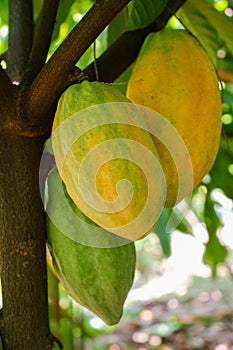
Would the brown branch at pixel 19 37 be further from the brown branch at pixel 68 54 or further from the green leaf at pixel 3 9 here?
the green leaf at pixel 3 9

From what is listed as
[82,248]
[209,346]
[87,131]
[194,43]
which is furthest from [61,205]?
[209,346]

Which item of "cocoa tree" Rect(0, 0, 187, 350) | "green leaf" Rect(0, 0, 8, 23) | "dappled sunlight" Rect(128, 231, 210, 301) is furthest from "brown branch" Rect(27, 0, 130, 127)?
"dappled sunlight" Rect(128, 231, 210, 301)

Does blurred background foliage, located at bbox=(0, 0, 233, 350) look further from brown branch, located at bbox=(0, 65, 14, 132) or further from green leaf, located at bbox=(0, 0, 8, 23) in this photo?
brown branch, located at bbox=(0, 65, 14, 132)

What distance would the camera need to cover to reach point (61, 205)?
31.7 inches

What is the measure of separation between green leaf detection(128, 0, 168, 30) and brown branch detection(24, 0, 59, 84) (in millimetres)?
113

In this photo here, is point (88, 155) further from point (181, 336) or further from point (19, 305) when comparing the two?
point (181, 336)

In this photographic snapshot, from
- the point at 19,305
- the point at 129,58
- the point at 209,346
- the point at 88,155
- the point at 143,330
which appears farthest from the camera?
the point at 143,330

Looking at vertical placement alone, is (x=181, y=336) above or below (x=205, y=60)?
below

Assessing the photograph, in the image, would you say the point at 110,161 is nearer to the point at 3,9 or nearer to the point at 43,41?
the point at 43,41

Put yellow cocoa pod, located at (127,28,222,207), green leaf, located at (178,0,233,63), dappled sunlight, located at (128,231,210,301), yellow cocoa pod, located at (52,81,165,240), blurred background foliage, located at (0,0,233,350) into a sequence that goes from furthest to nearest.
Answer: dappled sunlight, located at (128,231,210,301)
blurred background foliage, located at (0,0,233,350)
green leaf, located at (178,0,233,63)
yellow cocoa pod, located at (127,28,222,207)
yellow cocoa pod, located at (52,81,165,240)

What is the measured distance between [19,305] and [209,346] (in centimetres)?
258

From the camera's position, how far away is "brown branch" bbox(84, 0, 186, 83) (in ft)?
3.06

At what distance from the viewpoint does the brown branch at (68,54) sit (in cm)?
68

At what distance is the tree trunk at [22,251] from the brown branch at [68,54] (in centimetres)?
8
